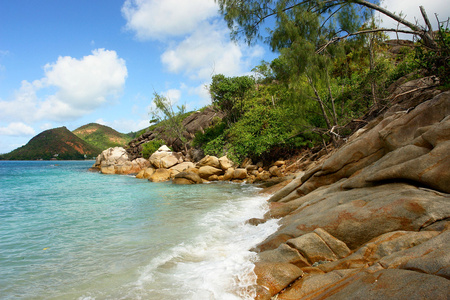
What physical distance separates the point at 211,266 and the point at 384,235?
3382 millimetres

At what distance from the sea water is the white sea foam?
0.06 feet

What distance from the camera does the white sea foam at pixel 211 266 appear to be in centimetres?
443

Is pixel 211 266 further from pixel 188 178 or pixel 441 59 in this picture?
pixel 188 178

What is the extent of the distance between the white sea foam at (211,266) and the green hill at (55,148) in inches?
5653

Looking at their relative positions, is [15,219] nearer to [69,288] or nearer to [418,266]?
[69,288]

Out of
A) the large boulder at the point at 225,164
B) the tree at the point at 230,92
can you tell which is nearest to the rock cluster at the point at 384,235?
the large boulder at the point at 225,164

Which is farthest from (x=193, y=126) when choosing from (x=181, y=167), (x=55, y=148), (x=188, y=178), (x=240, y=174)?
(x=55, y=148)

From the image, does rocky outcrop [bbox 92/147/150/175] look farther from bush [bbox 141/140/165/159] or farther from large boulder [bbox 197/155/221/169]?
large boulder [bbox 197/155/221/169]

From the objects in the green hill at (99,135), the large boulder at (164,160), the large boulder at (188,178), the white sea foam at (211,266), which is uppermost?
the green hill at (99,135)

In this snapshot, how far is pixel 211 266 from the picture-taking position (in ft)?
17.9

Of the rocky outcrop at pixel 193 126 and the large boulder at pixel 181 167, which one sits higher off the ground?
the rocky outcrop at pixel 193 126

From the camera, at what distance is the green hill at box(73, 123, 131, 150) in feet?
532

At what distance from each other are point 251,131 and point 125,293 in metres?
22.3

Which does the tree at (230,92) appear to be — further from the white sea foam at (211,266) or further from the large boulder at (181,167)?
the white sea foam at (211,266)
